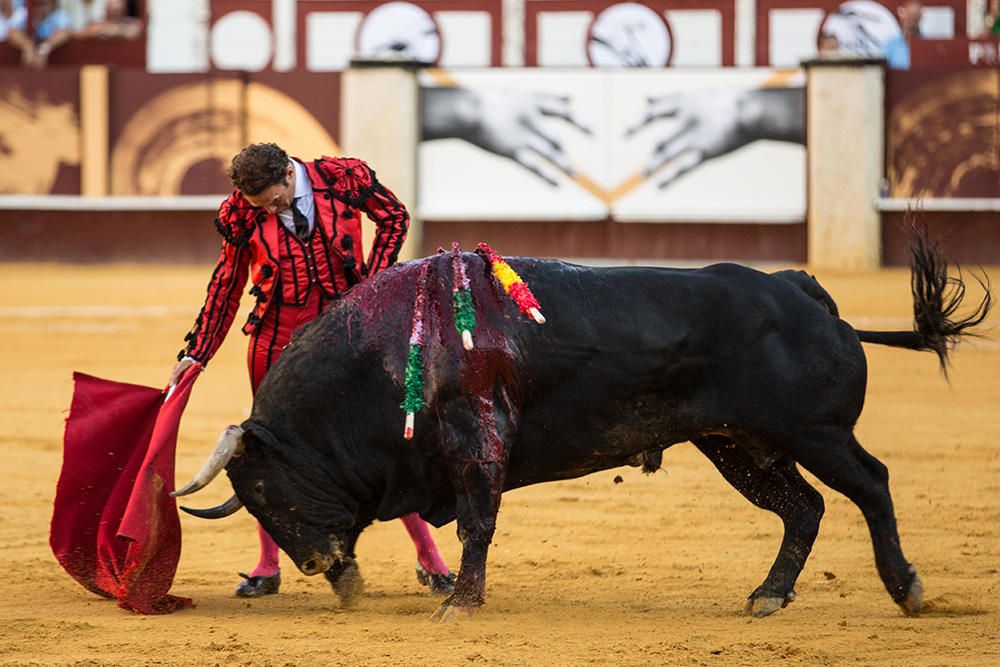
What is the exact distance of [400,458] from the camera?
4.55 meters

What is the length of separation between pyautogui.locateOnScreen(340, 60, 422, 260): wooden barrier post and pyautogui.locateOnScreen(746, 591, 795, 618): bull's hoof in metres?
9.81

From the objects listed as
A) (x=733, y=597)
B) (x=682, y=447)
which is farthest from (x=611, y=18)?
(x=733, y=597)

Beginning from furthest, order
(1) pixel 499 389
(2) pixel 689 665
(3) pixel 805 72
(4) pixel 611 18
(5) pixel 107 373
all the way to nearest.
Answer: (4) pixel 611 18, (3) pixel 805 72, (5) pixel 107 373, (1) pixel 499 389, (2) pixel 689 665

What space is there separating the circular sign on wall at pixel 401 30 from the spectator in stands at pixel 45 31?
310 cm

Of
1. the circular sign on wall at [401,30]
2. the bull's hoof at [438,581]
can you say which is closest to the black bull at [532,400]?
the bull's hoof at [438,581]

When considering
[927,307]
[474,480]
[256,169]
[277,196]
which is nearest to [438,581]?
[474,480]

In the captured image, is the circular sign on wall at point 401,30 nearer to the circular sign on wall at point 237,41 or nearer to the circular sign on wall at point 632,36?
the circular sign on wall at point 237,41

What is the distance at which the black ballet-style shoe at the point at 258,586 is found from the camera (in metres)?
4.91

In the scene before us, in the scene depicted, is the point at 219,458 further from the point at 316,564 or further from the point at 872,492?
the point at 872,492

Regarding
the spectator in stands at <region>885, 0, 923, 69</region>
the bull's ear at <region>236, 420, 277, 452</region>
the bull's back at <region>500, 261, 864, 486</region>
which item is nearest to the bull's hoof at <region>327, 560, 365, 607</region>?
the bull's ear at <region>236, 420, 277, 452</region>

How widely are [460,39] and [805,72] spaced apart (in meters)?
4.59

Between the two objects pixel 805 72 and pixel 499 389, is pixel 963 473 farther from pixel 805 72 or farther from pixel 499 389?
pixel 805 72

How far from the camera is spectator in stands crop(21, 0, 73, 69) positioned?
17031 mm

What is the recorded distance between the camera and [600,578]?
5.14m
